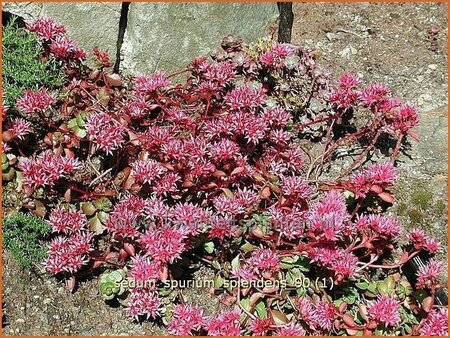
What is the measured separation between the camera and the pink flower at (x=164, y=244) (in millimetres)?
2879

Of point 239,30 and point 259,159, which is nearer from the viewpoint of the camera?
point 259,159

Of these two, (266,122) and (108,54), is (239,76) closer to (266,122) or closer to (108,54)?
(266,122)

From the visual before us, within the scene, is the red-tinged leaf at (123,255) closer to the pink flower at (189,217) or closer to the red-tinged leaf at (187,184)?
the pink flower at (189,217)

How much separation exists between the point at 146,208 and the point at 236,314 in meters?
0.63

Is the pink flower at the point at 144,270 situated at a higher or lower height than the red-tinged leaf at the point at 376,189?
lower

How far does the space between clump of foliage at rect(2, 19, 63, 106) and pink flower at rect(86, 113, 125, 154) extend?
447 millimetres

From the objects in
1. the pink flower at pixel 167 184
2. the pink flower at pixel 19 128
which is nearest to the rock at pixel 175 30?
the pink flower at pixel 19 128

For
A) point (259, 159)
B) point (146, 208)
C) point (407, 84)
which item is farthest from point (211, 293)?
point (407, 84)

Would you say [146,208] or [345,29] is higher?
[345,29]

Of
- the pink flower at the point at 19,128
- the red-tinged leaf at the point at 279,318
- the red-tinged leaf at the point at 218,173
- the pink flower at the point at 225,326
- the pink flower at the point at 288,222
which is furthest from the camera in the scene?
the pink flower at the point at 19,128

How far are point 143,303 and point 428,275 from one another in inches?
49.7

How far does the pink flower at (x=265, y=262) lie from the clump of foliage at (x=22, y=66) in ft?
4.73

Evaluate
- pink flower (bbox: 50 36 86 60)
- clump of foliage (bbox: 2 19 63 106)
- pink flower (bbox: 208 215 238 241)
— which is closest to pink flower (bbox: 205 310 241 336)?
pink flower (bbox: 208 215 238 241)

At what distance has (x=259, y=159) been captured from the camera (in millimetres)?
3412
